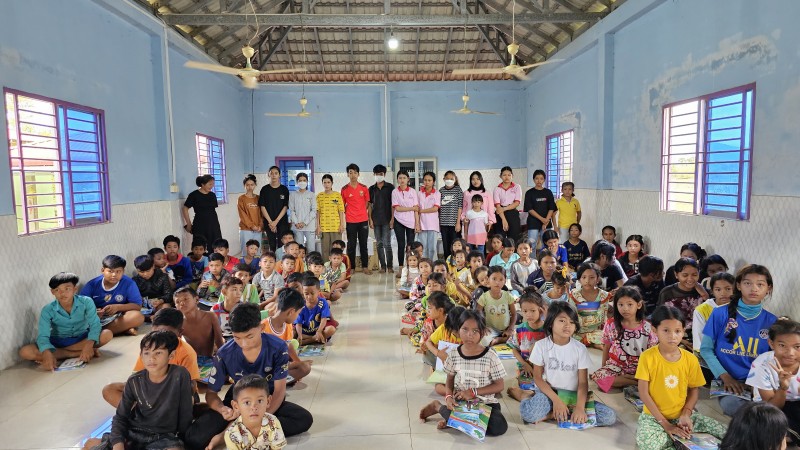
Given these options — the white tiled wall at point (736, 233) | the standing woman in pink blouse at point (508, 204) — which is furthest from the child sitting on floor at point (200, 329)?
the standing woman in pink blouse at point (508, 204)

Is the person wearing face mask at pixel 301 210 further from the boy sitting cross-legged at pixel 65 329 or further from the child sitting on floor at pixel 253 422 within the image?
the child sitting on floor at pixel 253 422

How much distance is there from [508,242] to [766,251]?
102 inches

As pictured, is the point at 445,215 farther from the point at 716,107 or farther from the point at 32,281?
the point at 32,281

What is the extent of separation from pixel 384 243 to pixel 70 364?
488 centimetres

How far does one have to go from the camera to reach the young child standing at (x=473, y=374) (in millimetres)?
3074

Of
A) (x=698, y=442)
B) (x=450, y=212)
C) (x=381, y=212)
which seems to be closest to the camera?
(x=698, y=442)

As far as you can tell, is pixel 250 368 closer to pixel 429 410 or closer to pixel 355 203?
pixel 429 410

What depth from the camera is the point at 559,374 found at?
10.4 ft

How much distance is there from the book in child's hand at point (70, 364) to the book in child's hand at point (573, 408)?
381 cm

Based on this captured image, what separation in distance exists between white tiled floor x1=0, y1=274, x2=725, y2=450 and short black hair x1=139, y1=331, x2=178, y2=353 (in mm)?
892

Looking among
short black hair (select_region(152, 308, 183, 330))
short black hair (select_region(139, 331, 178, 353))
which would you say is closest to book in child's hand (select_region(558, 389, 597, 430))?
short black hair (select_region(139, 331, 178, 353))

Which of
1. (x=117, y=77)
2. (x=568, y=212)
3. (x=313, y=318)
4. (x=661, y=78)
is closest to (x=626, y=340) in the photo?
(x=313, y=318)

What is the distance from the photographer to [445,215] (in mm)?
7922

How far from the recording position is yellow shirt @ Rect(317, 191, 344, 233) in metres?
8.22
